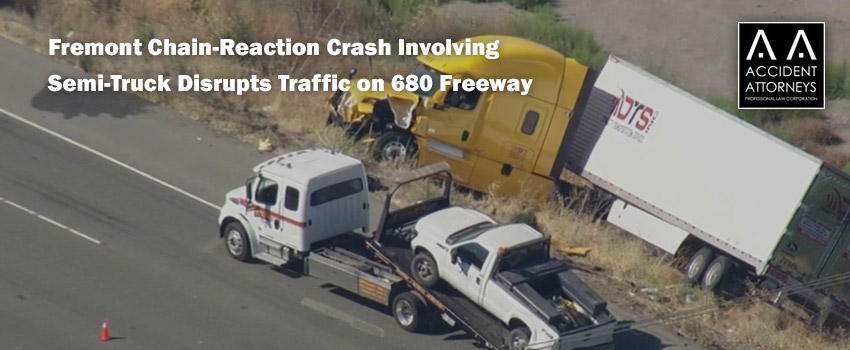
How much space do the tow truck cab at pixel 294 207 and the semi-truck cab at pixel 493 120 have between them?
13.6 ft

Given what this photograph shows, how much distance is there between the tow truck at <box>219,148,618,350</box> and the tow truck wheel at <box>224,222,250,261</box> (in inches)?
0.6

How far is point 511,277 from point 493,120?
22.6 feet

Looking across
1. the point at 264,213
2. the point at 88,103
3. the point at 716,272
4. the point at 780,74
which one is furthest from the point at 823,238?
the point at 88,103

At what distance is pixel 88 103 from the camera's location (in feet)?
91.3

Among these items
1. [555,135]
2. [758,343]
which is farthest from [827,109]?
[758,343]

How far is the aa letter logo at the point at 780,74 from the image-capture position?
117ft

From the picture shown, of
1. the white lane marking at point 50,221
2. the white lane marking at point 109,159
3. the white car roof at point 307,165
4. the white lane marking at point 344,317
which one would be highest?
the white car roof at point 307,165

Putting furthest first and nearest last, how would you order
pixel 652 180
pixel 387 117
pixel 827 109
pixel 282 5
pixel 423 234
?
pixel 827 109 < pixel 282 5 < pixel 387 117 < pixel 652 180 < pixel 423 234

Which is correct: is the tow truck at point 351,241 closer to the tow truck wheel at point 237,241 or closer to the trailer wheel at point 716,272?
the tow truck wheel at point 237,241

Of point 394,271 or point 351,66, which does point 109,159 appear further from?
point 351,66

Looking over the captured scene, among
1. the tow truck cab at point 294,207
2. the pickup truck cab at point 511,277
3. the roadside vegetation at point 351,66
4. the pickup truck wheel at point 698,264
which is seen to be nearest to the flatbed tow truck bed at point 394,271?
the pickup truck cab at point 511,277

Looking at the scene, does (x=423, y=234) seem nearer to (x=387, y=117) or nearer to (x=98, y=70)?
(x=387, y=117)

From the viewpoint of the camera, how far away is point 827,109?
37.6m

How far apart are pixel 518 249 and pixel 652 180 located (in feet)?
18.7
